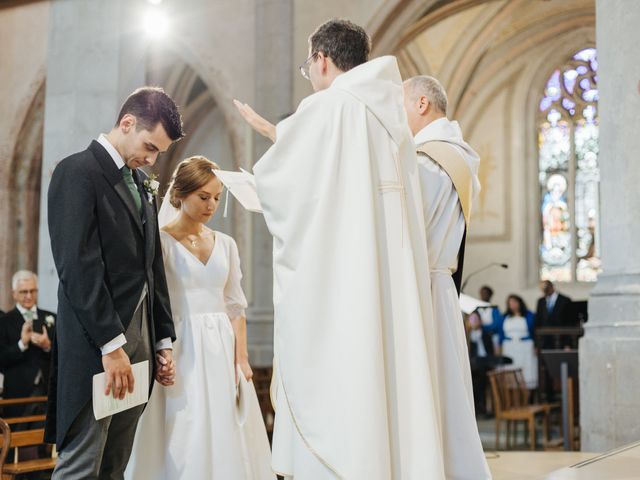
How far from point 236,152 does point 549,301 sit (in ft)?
18.3

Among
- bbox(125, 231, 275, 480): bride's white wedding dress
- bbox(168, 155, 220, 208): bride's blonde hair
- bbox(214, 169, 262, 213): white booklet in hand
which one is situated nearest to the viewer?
bbox(214, 169, 262, 213): white booklet in hand

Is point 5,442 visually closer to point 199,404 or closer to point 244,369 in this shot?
point 199,404

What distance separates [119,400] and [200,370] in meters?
0.88

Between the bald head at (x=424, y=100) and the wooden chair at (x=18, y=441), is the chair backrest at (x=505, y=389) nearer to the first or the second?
the wooden chair at (x=18, y=441)

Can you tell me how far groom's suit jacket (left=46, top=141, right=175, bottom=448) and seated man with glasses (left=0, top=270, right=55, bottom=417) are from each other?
3.45 metres

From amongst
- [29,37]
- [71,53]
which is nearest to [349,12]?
[71,53]

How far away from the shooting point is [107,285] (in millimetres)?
2828

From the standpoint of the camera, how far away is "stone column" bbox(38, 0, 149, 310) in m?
7.25

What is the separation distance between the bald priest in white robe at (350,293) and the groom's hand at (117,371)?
0.50m

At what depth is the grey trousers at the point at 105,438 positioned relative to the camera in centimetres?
267

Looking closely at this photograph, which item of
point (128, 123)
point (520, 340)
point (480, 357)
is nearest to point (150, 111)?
point (128, 123)

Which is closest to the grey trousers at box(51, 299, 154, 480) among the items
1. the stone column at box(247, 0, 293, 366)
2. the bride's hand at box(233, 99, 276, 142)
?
the bride's hand at box(233, 99, 276, 142)

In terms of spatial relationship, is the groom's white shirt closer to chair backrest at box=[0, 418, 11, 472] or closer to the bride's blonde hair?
the bride's blonde hair

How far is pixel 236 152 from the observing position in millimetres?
11328
